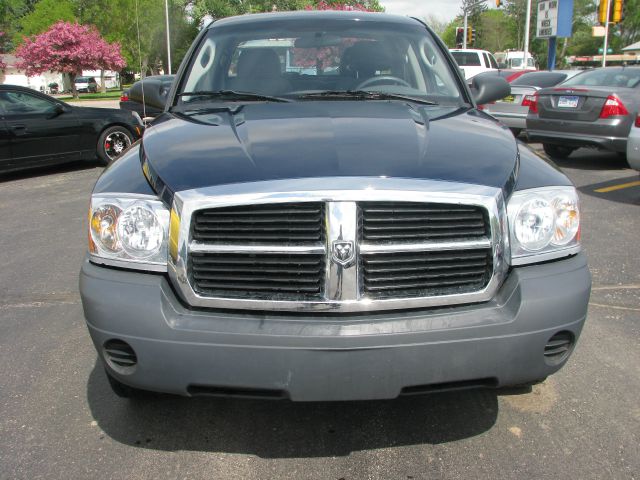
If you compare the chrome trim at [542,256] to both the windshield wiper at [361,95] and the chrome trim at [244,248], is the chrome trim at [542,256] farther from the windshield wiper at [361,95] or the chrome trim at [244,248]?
the windshield wiper at [361,95]

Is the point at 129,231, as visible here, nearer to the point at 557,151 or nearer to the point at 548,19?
the point at 557,151

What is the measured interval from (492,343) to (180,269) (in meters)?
1.14

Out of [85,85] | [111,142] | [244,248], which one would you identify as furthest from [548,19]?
[85,85]

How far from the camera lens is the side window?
33.6 ft

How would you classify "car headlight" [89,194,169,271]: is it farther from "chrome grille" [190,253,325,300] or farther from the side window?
the side window

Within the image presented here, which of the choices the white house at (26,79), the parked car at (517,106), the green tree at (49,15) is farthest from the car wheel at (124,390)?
the white house at (26,79)

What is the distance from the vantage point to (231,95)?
11.9ft

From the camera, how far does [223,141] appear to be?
2.74m

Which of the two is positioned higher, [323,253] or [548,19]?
[548,19]

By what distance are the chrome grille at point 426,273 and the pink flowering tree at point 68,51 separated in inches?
1948

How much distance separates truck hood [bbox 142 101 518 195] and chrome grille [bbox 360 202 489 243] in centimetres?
11

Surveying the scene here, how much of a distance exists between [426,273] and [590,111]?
841cm

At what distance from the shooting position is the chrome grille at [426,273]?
2.39 meters

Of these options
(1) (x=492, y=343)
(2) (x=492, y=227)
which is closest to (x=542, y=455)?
(1) (x=492, y=343)
